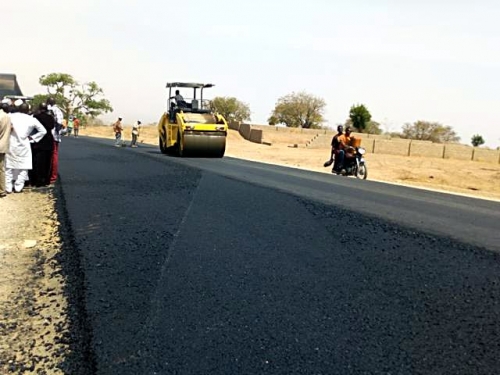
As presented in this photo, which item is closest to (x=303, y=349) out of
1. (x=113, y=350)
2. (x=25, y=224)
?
(x=113, y=350)

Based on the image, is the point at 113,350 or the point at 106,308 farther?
the point at 106,308

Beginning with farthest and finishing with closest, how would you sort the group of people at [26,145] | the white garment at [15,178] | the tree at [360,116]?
the tree at [360,116] → the white garment at [15,178] → the group of people at [26,145]

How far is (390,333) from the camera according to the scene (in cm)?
315

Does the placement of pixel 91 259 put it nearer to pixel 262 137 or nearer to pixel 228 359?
pixel 228 359

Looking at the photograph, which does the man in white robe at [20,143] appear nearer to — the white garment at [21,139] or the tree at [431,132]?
the white garment at [21,139]

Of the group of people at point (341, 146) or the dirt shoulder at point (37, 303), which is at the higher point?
the group of people at point (341, 146)

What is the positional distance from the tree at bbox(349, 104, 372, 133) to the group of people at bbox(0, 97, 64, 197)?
56.8m

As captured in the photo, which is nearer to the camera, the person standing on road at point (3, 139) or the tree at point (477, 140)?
the person standing on road at point (3, 139)

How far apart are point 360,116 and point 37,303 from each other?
62.5 metres

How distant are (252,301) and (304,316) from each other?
44 centimetres

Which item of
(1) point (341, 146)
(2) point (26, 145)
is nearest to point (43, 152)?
(2) point (26, 145)

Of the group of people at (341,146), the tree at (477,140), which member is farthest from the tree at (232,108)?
the group of people at (341,146)

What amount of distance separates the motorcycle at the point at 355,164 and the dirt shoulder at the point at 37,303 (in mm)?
10596

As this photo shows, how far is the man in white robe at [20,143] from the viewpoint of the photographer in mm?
8680
